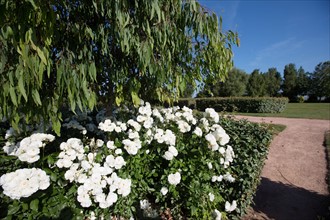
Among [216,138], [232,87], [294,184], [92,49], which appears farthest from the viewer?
[232,87]

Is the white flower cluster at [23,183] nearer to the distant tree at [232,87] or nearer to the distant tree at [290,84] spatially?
the distant tree at [232,87]

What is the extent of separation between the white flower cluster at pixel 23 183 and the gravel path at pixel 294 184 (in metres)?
2.60

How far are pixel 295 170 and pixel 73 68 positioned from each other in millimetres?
4896

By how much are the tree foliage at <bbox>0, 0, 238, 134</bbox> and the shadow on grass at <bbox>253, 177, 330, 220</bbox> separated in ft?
7.02

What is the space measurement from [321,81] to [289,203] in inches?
1899

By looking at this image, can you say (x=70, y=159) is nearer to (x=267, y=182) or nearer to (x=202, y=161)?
(x=202, y=161)

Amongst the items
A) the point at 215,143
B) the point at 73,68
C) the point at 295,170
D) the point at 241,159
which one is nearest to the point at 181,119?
the point at 215,143

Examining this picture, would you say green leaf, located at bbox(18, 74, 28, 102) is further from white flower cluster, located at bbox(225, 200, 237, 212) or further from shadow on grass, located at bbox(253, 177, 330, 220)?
shadow on grass, located at bbox(253, 177, 330, 220)

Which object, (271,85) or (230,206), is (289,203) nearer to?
(230,206)

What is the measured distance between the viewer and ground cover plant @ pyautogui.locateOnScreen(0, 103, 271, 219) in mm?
1583

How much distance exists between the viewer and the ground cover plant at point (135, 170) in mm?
1583

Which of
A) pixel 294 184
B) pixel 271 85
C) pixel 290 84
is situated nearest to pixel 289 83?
pixel 290 84

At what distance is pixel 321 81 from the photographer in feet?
134

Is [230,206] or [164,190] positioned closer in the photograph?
[164,190]
